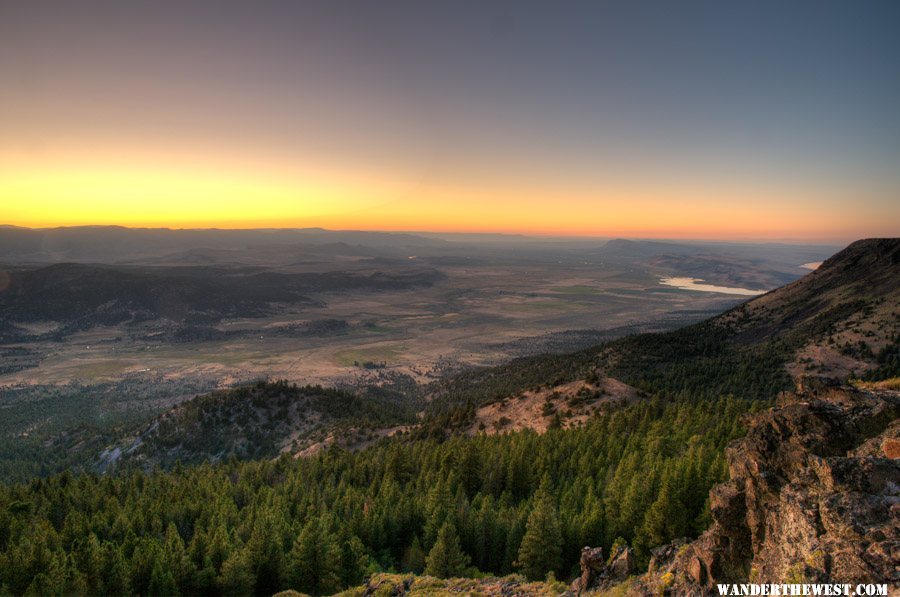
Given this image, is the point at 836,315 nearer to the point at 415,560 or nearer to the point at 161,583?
the point at 415,560

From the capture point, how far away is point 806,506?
12.0 m

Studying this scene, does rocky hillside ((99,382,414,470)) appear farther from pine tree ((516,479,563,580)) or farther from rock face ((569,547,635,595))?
rock face ((569,547,635,595))

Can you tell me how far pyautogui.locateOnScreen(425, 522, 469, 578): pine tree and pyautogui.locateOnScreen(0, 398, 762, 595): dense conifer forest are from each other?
0.30 feet

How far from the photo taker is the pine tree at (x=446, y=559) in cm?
3053

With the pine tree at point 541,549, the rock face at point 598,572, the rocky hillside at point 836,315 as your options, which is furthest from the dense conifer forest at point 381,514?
the rocky hillside at point 836,315

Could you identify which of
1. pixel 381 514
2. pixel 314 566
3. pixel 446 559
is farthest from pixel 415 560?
pixel 314 566

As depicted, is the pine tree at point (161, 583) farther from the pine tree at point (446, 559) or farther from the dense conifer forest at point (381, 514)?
the pine tree at point (446, 559)

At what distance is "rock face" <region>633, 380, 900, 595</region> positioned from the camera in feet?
34.1

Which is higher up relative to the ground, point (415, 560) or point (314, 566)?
point (314, 566)

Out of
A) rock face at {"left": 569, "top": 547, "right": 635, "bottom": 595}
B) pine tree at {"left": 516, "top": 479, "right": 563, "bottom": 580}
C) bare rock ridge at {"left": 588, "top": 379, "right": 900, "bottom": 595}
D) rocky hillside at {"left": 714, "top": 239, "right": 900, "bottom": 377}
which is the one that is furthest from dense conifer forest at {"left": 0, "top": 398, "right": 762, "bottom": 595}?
rocky hillside at {"left": 714, "top": 239, "right": 900, "bottom": 377}

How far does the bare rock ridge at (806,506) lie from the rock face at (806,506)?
27 mm

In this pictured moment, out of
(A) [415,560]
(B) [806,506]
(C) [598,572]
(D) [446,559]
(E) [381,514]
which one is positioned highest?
(B) [806,506]

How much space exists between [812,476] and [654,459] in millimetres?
32498

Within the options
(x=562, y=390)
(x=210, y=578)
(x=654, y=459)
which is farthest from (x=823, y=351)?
(x=210, y=578)
